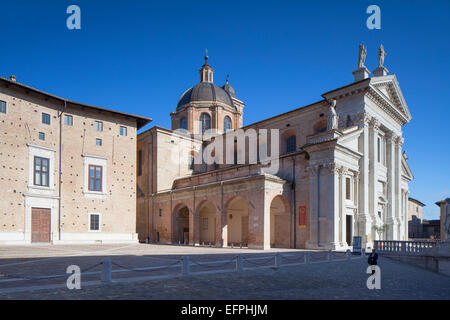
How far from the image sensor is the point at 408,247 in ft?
63.6

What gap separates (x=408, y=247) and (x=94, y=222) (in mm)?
21153

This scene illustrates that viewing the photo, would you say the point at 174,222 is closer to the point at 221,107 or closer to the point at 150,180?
the point at 150,180

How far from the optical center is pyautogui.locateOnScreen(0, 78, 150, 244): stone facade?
24.0 m

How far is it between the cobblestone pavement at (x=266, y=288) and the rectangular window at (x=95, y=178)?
18.8m

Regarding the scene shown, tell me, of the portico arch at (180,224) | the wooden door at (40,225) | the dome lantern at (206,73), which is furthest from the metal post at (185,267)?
the dome lantern at (206,73)

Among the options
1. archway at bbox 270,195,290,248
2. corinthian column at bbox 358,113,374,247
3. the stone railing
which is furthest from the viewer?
archway at bbox 270,195,290,248

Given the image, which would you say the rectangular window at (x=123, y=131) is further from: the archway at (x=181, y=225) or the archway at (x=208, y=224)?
the archway at (x=208, y=224)

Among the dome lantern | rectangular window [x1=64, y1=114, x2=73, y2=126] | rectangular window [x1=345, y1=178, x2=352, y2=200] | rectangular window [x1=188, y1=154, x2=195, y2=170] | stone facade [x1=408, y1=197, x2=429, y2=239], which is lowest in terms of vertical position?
stone facade [x1=408, y1=197, x2=429, y2=239]

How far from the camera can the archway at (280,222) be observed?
27.5 m

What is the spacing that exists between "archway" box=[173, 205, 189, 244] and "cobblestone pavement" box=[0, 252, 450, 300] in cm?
2126

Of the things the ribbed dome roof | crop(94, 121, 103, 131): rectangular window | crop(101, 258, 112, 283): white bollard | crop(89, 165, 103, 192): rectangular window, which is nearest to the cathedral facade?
the ribbed dome roof

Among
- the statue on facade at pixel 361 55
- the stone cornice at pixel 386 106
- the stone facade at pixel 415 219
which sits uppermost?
the statue on facade at pixel 361 55

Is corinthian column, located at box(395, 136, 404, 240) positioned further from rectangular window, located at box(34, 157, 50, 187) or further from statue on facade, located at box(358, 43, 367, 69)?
rectangular window, located at box(34, 157, 50, 187)
